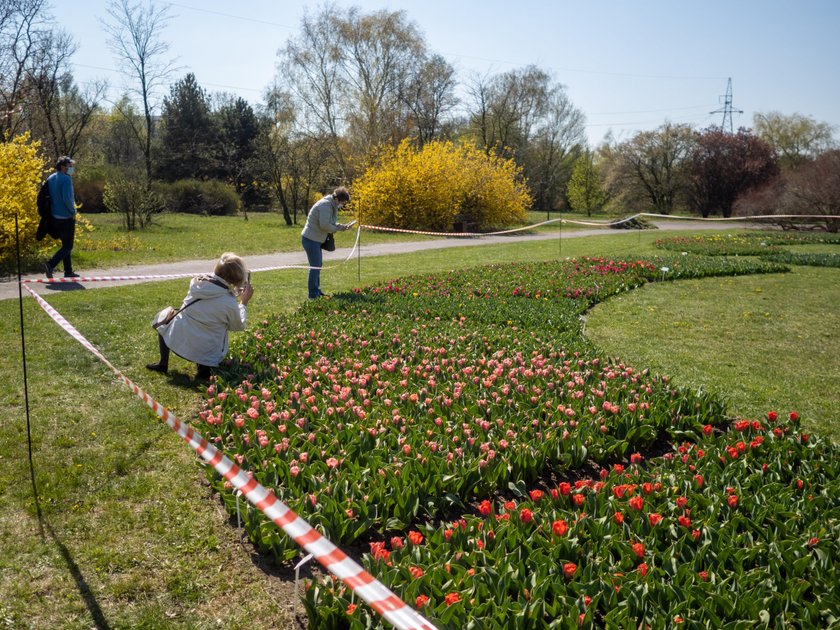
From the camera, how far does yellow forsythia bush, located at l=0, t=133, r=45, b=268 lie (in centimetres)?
1238

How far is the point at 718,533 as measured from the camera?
131 inches

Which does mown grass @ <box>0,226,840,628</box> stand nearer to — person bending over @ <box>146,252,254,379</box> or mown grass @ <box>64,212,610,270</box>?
person bending over @ <box>146,252,254,379</box>

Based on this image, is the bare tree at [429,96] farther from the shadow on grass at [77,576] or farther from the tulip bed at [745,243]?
the shadow on grass at [77,576]

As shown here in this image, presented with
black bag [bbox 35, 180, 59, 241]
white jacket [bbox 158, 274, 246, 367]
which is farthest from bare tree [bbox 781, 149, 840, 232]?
white jacket [bbox 158, 274, 246, 367]

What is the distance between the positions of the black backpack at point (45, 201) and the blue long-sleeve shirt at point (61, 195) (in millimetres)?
48

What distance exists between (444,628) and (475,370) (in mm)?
3580

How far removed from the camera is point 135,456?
15.1 feet

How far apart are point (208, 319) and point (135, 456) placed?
1.75 m

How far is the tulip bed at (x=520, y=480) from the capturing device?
289 centimetres

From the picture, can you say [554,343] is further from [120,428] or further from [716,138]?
[716,138]

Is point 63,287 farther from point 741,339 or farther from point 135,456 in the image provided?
point 741,339

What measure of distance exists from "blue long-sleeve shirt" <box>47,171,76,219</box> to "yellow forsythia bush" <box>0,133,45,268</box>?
1.79 metres

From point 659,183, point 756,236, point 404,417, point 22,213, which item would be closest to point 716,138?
point 659,183

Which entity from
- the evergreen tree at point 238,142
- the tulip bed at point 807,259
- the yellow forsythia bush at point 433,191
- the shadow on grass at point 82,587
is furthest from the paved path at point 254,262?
the evergreen tree at point 238,142
